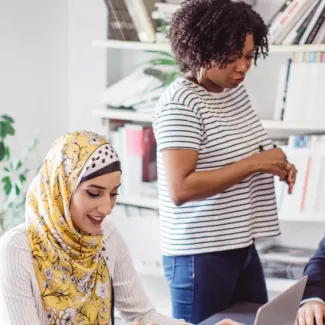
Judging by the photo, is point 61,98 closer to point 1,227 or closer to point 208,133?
point 1,227

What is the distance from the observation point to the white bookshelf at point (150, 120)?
260 cm

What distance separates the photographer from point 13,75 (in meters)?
2.93

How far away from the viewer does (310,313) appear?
1488 mm

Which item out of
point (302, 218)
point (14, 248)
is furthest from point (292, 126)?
point (14, 248)

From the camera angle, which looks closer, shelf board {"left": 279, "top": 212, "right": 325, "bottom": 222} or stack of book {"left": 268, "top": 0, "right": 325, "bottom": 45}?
stack of book {"left": 268, "top": 0, "right": 325, "bottom": 45}

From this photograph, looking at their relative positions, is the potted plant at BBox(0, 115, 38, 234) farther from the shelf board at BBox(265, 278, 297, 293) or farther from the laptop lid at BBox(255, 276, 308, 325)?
the laptop lid at BBox(255, 276, 308, 325)

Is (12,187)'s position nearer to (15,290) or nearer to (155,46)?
(155,46)

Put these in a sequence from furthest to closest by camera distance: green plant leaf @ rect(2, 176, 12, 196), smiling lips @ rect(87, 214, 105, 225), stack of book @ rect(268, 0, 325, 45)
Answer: green plant leaf @ rect(2, 176, 12, 196) < stack of book @ rect(268, 0, 325, 45) < smiling lips @ rect(87, 214, 105, 225)

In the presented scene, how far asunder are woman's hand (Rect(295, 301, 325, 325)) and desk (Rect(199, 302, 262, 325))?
0.41 ft

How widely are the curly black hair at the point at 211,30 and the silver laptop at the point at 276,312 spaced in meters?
0.68

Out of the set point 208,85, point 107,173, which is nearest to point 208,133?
point 208,85

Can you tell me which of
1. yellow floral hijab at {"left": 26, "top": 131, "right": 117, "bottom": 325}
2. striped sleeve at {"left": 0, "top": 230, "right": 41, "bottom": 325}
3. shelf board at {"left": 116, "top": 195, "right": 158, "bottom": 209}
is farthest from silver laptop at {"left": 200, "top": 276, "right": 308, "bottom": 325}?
shelf board at {"left": 116, "top": 195, "right": 158, "bottom": 209}

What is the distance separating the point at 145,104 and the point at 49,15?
0.65 meters

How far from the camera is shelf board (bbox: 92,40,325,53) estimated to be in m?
2.54
